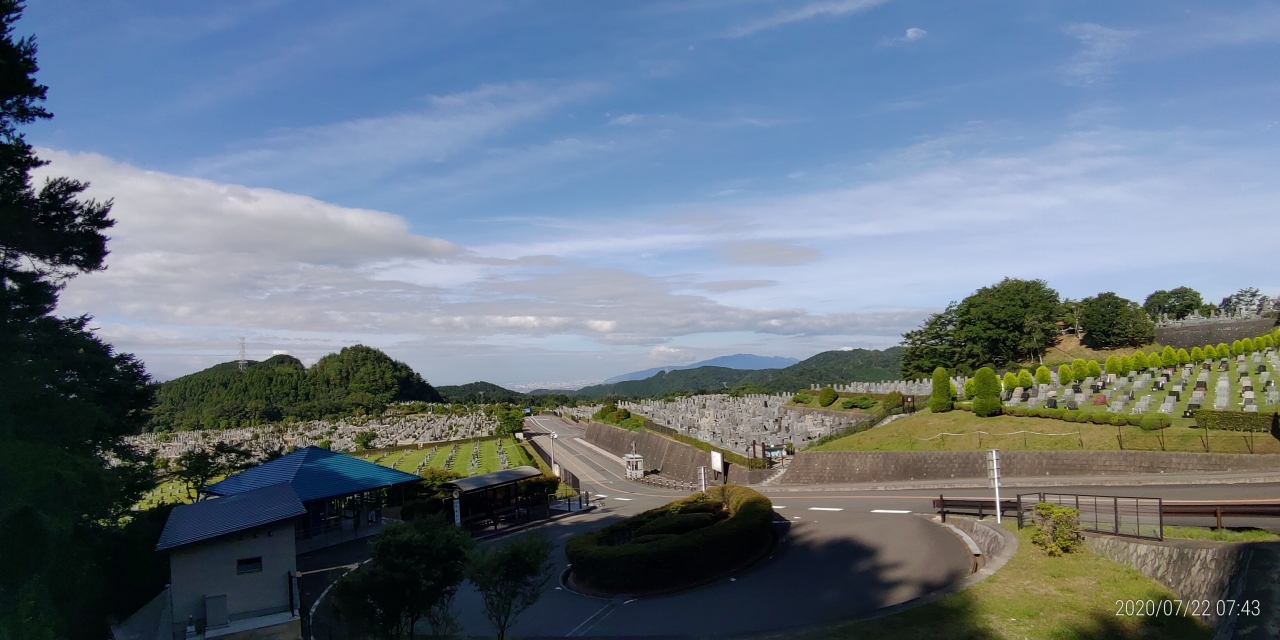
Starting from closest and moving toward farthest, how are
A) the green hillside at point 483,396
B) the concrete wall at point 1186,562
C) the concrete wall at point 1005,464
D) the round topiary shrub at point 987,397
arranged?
1. the concrete wall at point 1186,562
2. the concrete wall at point 1005,464
3. the round topiary shrub at point 987,397
4. the green hillside at point 483,396

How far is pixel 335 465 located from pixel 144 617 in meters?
6.31

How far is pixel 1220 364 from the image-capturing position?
119 feet

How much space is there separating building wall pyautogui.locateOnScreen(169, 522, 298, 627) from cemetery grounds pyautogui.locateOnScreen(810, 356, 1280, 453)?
24.4 meters

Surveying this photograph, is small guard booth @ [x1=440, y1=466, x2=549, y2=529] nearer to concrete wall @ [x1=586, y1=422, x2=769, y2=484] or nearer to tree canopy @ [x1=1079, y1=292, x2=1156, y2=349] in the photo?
concrete wall @ [x1=586, y1=422, x2=769, y2=484]

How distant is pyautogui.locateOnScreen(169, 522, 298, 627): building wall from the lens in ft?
42.4

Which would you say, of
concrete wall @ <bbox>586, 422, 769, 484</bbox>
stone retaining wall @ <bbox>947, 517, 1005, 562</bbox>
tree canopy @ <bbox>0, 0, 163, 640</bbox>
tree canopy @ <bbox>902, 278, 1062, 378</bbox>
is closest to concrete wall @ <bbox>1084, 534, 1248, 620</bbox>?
stone retaining wall @ <bbox>947, 517, 1005, 562</bbox>

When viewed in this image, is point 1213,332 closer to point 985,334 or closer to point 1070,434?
point 985,334

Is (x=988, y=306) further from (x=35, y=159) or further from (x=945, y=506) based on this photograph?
(x=35, y=159)

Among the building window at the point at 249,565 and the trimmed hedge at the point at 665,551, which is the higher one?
A: the building window at the point at 249,565

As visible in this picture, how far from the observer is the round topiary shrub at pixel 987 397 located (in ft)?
97.5

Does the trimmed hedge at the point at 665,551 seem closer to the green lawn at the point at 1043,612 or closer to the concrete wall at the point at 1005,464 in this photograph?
the green lawn at the point at 1043,612

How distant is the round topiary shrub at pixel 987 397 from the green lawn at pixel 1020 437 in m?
0.35

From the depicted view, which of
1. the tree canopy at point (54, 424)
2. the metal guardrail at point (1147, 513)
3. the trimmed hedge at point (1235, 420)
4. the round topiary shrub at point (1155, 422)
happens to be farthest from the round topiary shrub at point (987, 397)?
the tree canopy at point (54, 424)

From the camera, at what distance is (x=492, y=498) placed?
933 inches
